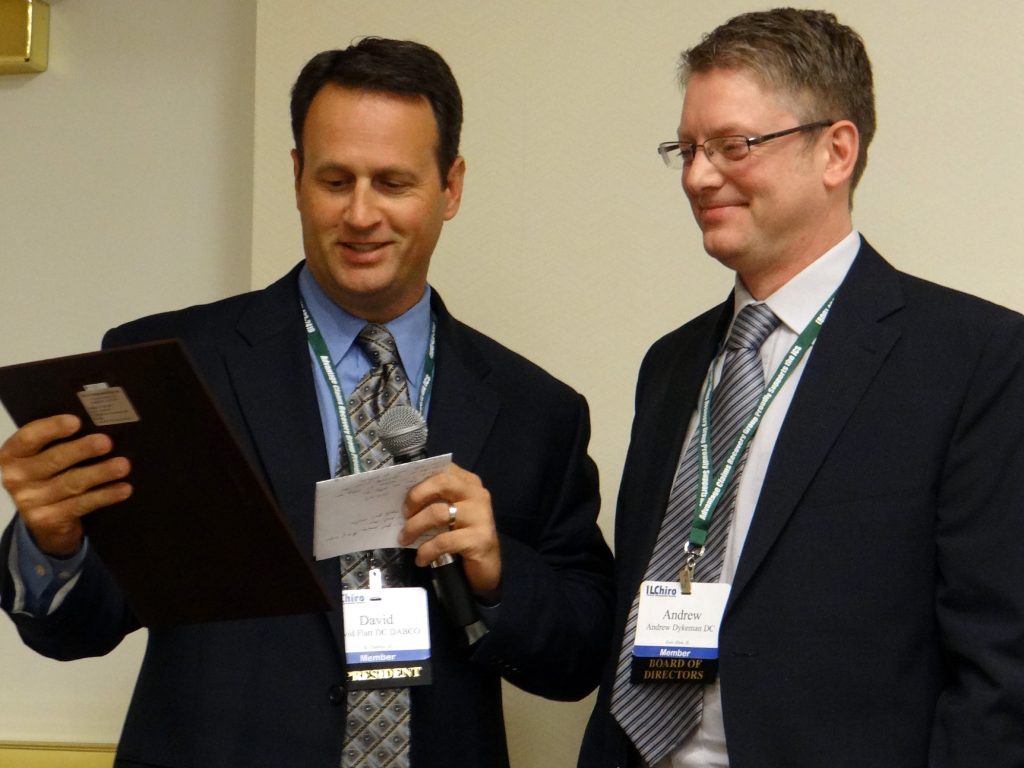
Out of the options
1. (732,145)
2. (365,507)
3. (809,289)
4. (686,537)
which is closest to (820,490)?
(686,537)

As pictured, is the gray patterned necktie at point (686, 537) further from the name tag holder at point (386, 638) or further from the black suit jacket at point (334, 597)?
the name tag holder at point (386, 638)

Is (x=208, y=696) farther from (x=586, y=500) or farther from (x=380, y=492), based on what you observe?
(x=586, y=500)

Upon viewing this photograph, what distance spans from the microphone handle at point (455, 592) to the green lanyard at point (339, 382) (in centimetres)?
24

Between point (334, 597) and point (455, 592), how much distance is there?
212mm

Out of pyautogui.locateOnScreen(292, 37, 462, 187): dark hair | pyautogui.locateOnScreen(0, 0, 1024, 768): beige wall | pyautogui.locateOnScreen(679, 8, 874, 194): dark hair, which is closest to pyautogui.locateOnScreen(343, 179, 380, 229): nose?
pyautogui.locateOnScreen(292, 37, 462, 187): dark hair

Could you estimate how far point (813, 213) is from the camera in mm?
2271

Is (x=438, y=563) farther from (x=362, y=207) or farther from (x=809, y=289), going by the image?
(x=809, y=289)

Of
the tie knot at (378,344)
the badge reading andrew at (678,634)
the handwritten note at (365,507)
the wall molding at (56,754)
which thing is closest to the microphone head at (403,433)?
the handwritten note at (365,507)

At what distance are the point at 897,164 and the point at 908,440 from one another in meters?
1.30

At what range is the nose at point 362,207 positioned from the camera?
2.38 meters

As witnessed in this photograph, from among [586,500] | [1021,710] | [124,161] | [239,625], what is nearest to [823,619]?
[1021,710]

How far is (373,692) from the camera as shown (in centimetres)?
228

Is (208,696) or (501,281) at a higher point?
(501,281)

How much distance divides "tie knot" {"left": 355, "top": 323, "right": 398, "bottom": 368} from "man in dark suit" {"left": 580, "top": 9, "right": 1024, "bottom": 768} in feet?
1.78
